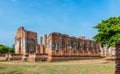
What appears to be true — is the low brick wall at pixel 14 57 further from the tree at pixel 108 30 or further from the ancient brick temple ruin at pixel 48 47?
the tree at pixel 108 30

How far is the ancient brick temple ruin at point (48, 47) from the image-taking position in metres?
42.8

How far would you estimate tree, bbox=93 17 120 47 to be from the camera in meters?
38.0

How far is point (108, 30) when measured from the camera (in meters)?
38.5

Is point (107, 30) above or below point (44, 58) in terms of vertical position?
above

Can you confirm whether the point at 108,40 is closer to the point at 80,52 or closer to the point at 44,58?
the point at 44,58

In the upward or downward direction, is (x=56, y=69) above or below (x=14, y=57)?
below

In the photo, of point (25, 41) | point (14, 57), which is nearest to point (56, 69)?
point (14, 57)

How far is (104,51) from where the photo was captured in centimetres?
7119

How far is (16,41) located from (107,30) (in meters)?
18.8

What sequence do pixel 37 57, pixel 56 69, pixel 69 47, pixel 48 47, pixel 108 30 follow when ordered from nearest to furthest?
pixel 56 69 < pixel 108 30 < pixel 37 57 < pixel 48 47 < pixel 69 47

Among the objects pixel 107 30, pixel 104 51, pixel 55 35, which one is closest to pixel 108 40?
pixel 107 30

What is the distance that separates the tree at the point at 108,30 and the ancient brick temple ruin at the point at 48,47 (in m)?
7.45

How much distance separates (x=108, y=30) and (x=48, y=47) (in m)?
11.1

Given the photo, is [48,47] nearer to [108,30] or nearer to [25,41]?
[25,41]
